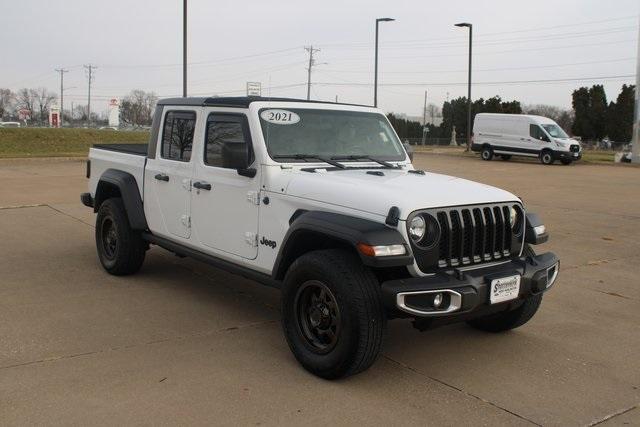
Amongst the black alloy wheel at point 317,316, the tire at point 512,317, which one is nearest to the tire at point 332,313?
the black alloy wheel at point 317,316

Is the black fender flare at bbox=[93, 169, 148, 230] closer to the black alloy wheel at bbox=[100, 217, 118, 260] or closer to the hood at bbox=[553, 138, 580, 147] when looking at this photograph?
the black alloy wheel at bbox=[100, 217, 118, 260]

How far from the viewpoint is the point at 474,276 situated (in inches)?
154

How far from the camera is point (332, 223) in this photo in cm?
392

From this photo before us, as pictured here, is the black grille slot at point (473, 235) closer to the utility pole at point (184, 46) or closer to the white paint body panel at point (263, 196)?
the white paint body panel at point (263, 196)

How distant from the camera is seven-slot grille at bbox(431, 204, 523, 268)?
13.0 ft

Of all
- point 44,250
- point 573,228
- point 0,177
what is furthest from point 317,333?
point 0,177

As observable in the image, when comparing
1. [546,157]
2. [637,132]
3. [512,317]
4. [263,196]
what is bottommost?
[512,317]

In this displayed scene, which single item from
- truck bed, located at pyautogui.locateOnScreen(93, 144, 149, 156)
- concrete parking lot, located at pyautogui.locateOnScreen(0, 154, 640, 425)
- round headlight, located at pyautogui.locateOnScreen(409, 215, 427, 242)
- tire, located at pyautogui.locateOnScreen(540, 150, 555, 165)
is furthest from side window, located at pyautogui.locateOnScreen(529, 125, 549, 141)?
round headlight, located at pyautogui.locateOnScreen(409, 215, 427, 242)

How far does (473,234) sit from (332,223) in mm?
936

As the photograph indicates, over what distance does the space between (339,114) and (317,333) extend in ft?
6.62

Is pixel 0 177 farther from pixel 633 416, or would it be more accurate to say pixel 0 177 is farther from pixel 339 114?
pixel 633 416

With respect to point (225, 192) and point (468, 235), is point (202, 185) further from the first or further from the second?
point (468, 235)

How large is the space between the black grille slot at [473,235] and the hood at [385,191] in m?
0.07

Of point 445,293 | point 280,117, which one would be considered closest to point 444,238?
point 445,293
